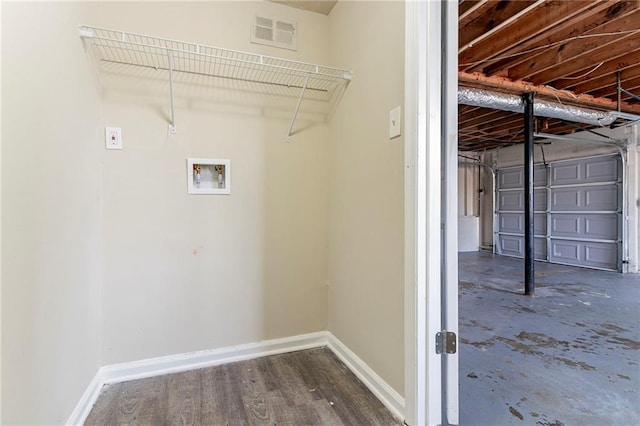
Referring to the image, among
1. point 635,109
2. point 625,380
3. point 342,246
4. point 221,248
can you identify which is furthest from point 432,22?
point 635,109

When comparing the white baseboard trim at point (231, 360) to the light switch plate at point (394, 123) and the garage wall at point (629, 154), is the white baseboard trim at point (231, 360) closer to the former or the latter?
the light switch plate at point (394, 123)

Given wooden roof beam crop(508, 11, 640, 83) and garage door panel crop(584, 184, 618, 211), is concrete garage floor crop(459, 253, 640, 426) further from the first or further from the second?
wooden roof beam crop(508, 11, 640, 83)

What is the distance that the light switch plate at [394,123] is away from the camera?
4.66ft

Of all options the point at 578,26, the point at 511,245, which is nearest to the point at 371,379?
the point at 578,26

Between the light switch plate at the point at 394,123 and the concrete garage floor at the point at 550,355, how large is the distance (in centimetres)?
139

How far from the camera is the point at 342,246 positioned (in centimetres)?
197

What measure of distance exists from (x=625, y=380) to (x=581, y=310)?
1626mm

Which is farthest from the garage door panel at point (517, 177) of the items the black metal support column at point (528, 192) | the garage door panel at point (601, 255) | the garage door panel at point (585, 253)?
the black metal support column at point (528, 192)

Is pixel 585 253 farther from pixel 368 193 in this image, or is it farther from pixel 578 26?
pixel 368 193

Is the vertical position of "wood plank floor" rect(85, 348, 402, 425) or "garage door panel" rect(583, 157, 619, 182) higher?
"garage door panel" rect(583, 157, 619, 182)

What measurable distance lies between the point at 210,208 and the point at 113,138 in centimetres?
64

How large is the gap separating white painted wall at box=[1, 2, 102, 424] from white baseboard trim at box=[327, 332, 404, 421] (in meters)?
1.34

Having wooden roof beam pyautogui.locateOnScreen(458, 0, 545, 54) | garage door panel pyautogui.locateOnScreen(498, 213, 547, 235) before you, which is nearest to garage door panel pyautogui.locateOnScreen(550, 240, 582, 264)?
garage door panel pyautogui.locateOnScreen(498, 213, 547, 235)

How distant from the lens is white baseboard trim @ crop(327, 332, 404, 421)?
141 cm
